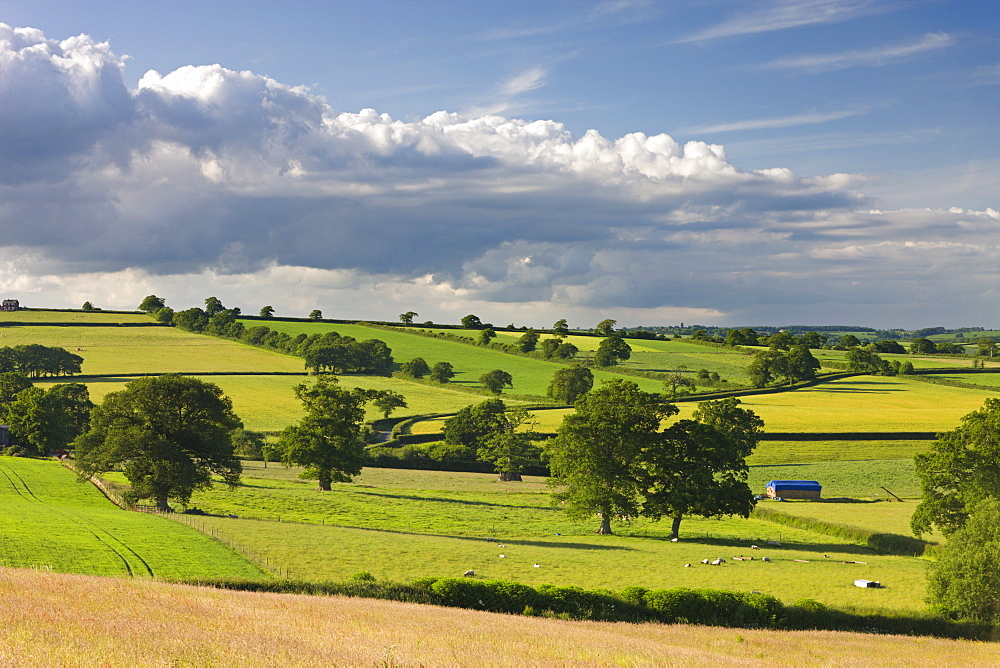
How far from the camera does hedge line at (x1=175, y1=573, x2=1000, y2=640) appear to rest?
2928cm

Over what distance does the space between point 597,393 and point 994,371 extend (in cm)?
14047

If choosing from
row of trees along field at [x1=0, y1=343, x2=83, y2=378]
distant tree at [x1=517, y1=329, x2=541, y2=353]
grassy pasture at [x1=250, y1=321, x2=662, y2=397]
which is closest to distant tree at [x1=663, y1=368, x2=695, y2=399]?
grassy pasture at [x1=250, y1=321, x2=662, y2=397]

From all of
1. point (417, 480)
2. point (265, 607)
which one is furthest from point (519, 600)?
point (417, 480)

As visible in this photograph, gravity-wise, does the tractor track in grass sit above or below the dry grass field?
below

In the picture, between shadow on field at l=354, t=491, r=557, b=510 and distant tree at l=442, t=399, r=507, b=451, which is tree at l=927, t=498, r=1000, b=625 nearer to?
shadow on field at l=354, t=491, r=557, b=510

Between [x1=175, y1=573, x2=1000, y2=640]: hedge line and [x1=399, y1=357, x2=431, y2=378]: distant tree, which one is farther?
[x1=399, y1=357, x2=431, y2=378]: distant tree

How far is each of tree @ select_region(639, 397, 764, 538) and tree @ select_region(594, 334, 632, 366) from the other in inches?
4370

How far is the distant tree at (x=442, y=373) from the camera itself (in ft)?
517

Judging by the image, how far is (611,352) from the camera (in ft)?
586

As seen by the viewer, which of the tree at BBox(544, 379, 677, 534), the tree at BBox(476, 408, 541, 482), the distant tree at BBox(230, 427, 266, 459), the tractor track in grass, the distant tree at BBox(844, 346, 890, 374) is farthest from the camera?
the distant tree at BBox(844, 346, 890, 374)

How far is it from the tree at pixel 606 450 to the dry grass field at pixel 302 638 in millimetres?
36521

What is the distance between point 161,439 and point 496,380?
92.7m

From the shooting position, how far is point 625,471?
6269cm

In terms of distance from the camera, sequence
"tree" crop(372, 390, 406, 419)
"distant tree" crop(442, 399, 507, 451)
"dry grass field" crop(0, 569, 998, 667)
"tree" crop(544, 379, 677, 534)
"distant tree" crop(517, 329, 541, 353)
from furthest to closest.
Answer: "distant tree" crop(517, 329, 541, 353)
"tree" crop(372, 390, 406, 419)
"distant tree" crop(442, 399, 507, 451)
"tree" crop(544, 379, 677, 534)
"dry grass field" crop(0, 569, 998, 667)
